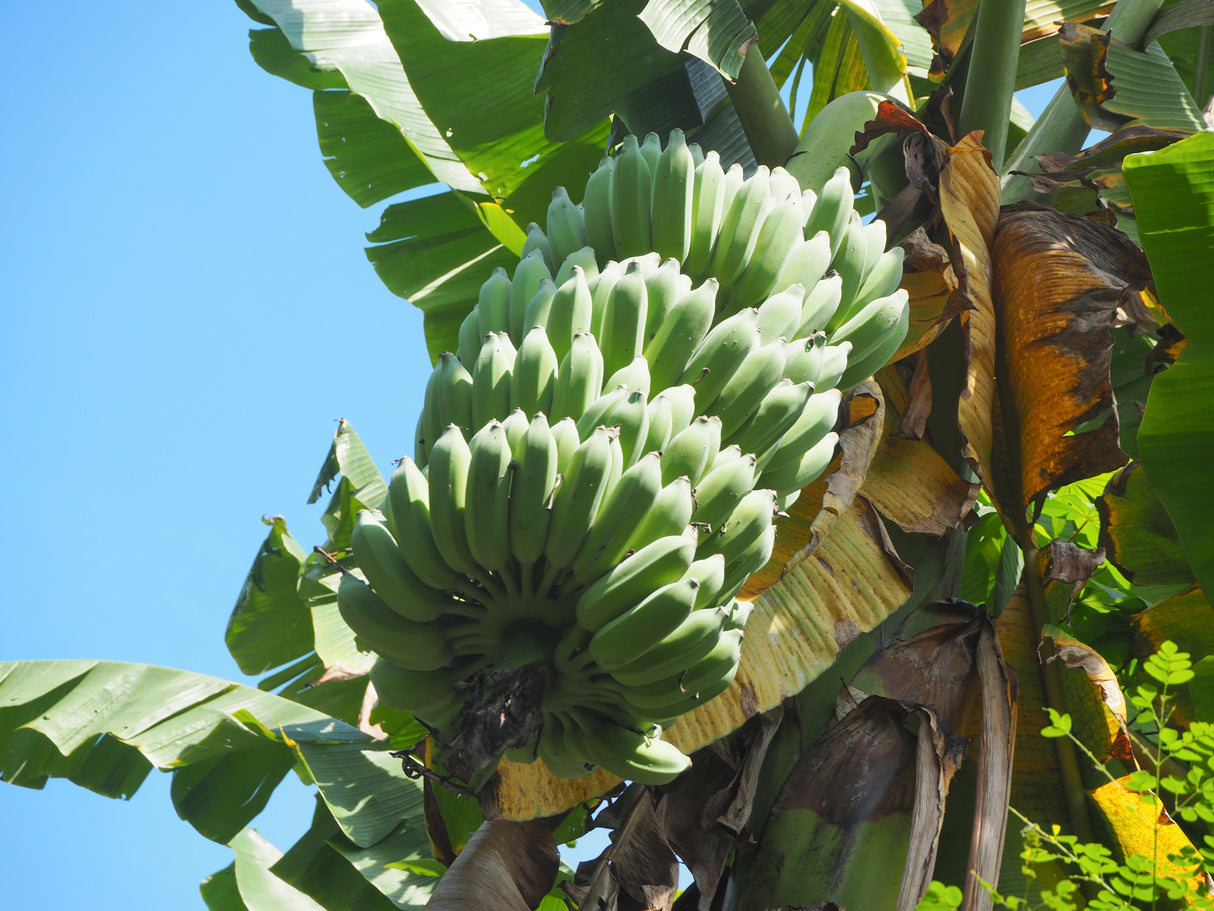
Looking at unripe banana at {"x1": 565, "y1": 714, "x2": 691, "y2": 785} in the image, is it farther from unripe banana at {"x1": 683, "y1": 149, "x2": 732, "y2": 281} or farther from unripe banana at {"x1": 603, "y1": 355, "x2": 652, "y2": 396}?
unripe banana at {"x1": 683, "y1": 149, "x2": 732, "y2": 281}

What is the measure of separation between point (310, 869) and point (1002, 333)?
203 centimetres

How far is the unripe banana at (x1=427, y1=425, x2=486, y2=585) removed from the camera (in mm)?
1261

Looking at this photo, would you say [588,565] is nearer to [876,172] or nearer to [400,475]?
[400,475]

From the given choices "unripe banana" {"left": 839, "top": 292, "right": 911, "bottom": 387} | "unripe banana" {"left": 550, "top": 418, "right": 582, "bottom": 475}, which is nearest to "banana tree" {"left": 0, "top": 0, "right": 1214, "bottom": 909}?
"unripe banana" {"left": 839, "top": 292, "right": 911, "bottom": 387}

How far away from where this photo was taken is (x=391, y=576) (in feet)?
4.27

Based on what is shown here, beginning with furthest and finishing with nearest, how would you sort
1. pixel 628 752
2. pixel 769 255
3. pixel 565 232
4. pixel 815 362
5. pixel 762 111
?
pixel 762 111, pixel 565 232, pixel 769 255, pixel 815 362, pixel 628 752

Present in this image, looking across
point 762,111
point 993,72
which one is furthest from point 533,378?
point 993,72

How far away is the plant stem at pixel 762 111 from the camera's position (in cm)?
229

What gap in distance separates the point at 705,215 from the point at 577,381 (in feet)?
1.52

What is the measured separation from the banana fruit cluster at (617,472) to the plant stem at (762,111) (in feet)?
2.07

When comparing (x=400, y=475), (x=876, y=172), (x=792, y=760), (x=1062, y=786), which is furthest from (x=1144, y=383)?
(x=400, y=475)

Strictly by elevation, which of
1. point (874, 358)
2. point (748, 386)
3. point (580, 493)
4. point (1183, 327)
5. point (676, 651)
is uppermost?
point (580, 493)

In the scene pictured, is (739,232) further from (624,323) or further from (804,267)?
(624,323)

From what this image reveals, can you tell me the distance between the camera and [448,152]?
278 cm
